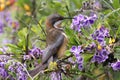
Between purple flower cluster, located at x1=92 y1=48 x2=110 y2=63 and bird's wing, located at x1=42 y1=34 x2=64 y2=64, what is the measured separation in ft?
1.65

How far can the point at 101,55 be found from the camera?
2.23 m

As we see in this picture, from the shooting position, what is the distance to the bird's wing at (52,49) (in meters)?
2.71

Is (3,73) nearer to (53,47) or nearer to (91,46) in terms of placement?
(53,47)

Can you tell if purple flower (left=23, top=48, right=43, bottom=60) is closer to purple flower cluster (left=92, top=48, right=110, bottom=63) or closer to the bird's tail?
the bird's tail

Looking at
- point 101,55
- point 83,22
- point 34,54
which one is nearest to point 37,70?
point 34,54

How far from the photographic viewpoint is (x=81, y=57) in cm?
228

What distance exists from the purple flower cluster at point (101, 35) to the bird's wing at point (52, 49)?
1.69 feet

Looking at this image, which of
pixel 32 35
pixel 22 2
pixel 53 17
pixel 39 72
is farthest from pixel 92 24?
pixel 22 2

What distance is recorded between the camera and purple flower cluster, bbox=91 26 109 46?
2230mm

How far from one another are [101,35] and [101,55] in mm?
103

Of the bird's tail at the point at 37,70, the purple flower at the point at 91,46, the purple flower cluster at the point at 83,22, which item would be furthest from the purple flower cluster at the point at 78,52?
the bird's tail at the point at 37,70

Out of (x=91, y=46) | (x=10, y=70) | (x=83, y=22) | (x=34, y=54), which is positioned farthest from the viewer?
(x=34, y=54)

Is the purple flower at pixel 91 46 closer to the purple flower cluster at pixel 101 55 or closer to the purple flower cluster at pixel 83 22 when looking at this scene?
the purple flower cluster at pixel 101 55

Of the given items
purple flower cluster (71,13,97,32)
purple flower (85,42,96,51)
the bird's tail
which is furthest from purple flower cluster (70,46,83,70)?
the bird's tail
